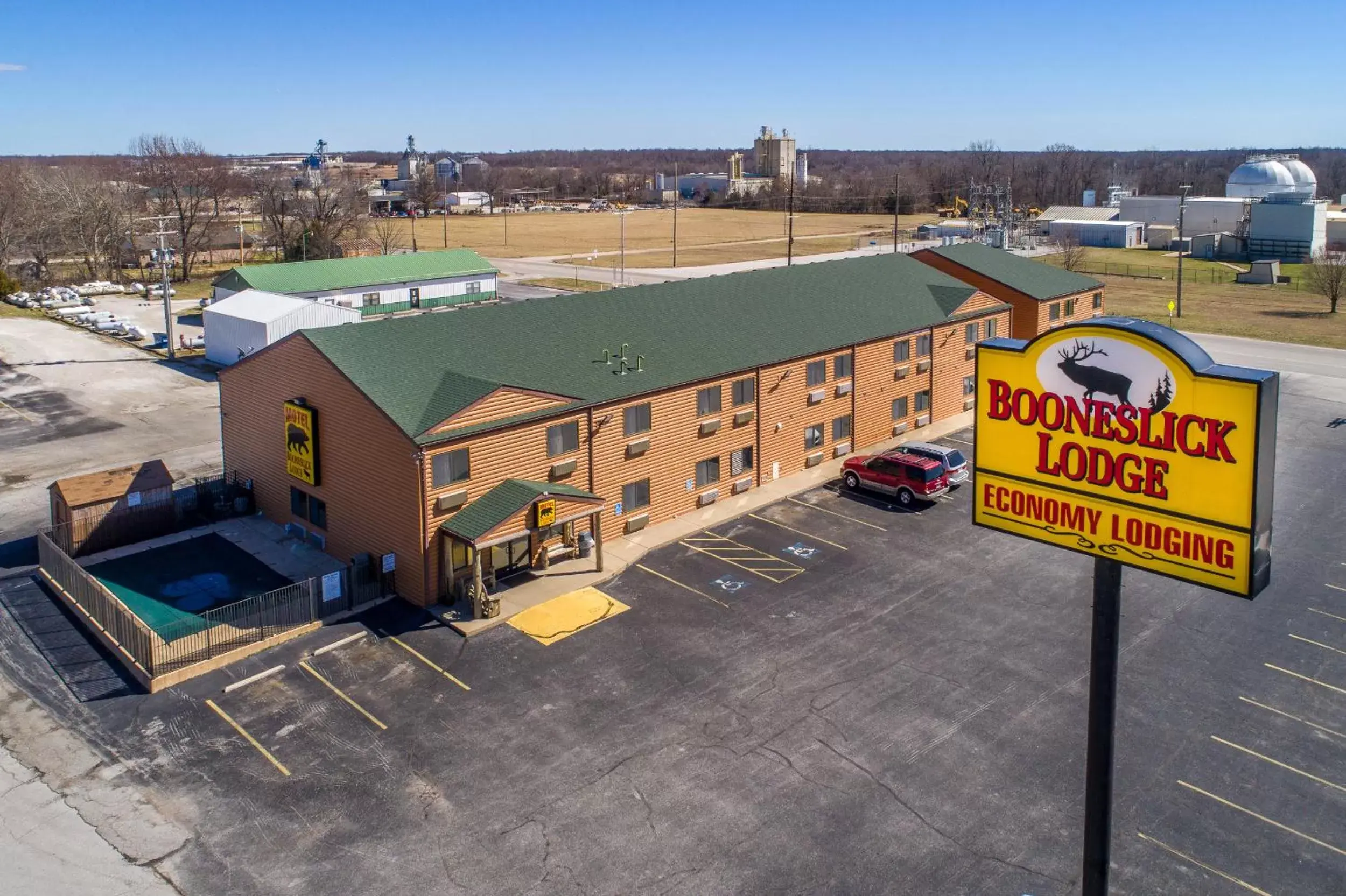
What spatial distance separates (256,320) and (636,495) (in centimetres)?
3583

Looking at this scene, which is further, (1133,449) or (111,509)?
(111,509)

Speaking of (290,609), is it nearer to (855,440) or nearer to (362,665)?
(362,665)

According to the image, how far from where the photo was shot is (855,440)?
150ft

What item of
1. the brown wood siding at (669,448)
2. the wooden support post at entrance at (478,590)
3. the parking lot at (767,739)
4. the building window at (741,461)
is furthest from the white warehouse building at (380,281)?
the wooden support post at entrance at (478,590)

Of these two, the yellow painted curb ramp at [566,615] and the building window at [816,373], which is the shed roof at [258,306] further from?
the yellow painted curb ramp at [566,615]

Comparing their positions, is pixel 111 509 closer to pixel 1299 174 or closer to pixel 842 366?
pixel 842 366

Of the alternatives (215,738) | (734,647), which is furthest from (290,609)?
(734,647)

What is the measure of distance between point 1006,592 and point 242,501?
85.0ft

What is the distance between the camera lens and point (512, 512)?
30891mm

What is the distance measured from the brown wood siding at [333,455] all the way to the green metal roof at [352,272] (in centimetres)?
3700

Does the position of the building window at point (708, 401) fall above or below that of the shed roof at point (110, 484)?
above

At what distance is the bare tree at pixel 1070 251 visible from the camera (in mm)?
111312

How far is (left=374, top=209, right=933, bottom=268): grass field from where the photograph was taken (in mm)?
143250

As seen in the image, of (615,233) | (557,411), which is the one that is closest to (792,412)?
(557,411)
